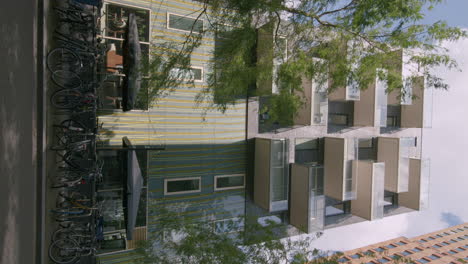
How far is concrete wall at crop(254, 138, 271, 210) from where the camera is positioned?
11.5 m

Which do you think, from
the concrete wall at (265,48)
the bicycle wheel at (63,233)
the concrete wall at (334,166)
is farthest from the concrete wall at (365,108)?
the bicycle wheel at (63,233)

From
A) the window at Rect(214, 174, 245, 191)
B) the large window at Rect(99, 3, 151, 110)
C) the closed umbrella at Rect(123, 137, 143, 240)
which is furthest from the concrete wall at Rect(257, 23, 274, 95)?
the closed umbrella at Rect(123, 137, 143, 240)

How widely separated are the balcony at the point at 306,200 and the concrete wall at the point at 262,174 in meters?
1.72

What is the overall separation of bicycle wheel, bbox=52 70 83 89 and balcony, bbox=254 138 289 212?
7.49 metres

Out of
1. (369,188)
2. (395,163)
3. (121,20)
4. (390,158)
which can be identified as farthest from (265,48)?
(395,163)

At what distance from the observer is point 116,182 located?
383 inches

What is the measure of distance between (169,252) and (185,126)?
15.9 feet

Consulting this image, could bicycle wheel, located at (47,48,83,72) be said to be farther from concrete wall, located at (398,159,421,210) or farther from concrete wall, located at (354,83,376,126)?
concrete wall, located at (398,159,421,210)

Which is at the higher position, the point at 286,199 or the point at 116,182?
the point at 116,182

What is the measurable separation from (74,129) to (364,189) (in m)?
12.9

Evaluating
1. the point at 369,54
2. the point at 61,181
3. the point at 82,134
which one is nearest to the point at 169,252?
the point at 61,181

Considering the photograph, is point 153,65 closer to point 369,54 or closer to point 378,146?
point 369,54

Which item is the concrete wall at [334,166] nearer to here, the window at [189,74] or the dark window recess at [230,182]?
the dark window recess at [230,182]

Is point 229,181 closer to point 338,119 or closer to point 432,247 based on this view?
point 338,119
